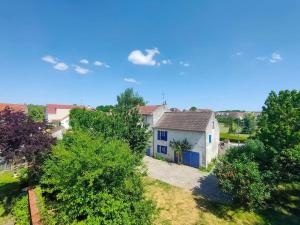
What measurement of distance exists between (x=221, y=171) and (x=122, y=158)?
37.7 feet

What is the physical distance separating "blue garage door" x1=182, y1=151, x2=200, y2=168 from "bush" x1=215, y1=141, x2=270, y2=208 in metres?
9.67

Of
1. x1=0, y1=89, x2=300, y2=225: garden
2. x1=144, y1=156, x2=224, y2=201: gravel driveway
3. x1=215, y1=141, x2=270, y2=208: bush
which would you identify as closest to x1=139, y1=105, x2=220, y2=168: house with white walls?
x1=144, y1=156, x2=224, y2=201: gravel driveway

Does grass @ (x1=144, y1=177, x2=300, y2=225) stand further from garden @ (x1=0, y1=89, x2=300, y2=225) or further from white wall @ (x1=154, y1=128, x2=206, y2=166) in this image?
white wall @ (x1=154, y1=128, x2=206, y2=166)

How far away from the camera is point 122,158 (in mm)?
11031

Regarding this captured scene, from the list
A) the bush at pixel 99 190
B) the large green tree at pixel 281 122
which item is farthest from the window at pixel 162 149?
the bush at pixel 99 190

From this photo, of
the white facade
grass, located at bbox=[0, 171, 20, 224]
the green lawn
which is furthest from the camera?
the white facade

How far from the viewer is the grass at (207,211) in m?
16.1

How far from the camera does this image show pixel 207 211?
17516 millimetres

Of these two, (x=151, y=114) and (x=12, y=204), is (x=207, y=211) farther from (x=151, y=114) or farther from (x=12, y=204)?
(x=151, y=114)

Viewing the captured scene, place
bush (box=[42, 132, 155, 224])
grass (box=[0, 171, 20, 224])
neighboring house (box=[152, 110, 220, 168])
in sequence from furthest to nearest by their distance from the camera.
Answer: neighboring house (box=[152, 110, 220, 168]), grass (box=[0, 171, 20, 224]), bush (box=[42, 132, 155, 224])

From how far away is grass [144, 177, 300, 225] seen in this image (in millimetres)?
16084

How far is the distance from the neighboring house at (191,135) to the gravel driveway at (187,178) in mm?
1759

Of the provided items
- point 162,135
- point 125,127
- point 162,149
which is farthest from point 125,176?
point 162,149

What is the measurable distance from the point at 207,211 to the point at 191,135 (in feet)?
43.4
